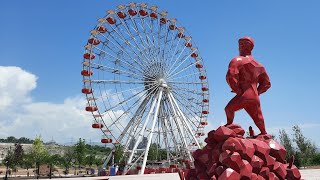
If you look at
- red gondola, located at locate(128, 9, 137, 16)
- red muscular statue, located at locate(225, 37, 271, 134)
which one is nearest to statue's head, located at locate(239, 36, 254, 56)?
red muscular statue, located at locate(225, 37, 271, 134)

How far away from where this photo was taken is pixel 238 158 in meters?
10.1

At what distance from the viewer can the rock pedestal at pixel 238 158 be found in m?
10.1

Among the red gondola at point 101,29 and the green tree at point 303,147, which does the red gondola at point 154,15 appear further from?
the green tree at point 303,147

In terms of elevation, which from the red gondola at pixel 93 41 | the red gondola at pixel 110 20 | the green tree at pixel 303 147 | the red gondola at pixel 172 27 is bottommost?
the green tree at pixel 303 147

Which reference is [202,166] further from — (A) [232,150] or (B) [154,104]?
(B) [154,104]

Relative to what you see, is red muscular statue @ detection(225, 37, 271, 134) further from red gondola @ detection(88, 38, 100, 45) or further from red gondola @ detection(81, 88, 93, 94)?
red gondola @ detection(88, 38, 100, 45)

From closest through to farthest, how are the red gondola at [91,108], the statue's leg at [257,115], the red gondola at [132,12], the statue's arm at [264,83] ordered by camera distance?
the statue's leg at [257,115]
the statue's arm at [264,83]
the red gondola at [91,108]
the red gondola at [132,12]

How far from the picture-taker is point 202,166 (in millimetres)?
11445

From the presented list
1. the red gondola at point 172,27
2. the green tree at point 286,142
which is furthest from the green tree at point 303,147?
the red gondola at point 172,27

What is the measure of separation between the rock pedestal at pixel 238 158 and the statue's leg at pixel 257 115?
0.43 meters

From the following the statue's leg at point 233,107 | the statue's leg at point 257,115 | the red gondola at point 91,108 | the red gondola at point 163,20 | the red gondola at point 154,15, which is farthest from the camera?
the red gondola at point 163,20

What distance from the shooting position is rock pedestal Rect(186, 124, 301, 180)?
10141 mm

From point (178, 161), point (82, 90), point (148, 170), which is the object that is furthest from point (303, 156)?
point (82, 90)

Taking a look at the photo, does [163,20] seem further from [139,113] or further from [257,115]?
[257,115]
